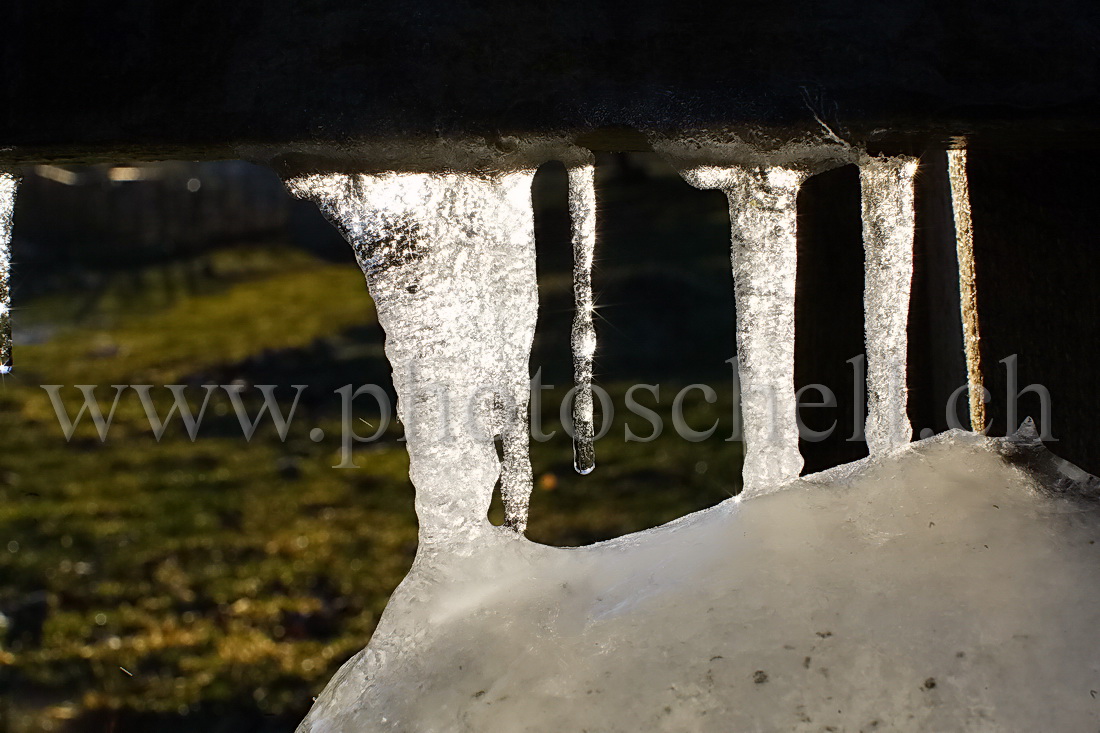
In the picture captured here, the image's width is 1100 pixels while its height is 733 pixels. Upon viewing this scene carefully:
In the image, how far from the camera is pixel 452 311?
117cm

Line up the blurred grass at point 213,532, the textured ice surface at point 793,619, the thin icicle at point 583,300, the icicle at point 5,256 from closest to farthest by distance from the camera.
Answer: the textured ice surface at point 793,619
the icicle at point 5,256
the thin icicle at point 583,300
the blurred grass at point 213,532

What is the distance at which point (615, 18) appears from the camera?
36.1 inches

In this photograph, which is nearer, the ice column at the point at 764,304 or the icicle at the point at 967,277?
the ice column at the point at 764,304

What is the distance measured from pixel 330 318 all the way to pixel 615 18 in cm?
520

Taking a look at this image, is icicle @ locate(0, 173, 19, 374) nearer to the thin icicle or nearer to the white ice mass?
the white ice mass

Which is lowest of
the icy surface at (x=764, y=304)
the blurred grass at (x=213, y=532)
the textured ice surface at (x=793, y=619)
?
the blurred grass at (x=213, y=532)

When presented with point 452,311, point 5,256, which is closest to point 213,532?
point 5,256

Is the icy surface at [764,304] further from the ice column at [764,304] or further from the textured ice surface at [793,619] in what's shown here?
the textured ice surface at [793,619]

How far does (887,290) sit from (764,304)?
18cm

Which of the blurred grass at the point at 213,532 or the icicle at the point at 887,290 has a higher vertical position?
the icicle at the point at 887,290

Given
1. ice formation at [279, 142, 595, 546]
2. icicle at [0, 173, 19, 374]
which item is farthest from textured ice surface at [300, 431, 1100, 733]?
icicle at [0, 173, 19, 374]

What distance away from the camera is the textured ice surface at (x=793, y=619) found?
939 mm

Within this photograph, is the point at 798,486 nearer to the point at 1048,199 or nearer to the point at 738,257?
the point at 738,257

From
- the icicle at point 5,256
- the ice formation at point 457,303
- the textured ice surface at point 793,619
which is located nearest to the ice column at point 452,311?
the ice formation at point 457,303
